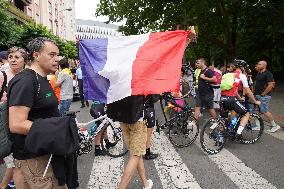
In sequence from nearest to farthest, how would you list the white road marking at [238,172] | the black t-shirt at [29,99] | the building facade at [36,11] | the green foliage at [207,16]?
the black t-shirt at [29,99] → the white road marking at [238,172] → the green foliage at [207,16] → the building facade at [36,11]

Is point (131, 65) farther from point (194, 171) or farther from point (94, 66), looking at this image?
point (194, 171)

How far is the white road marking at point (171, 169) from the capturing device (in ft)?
17.6

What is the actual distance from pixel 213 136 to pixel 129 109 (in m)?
3.34

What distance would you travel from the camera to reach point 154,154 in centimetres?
693

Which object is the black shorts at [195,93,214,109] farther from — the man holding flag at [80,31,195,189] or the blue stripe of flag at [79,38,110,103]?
the blue stripe of flag at [79,38,110,103]

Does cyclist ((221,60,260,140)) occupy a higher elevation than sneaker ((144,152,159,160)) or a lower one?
higher

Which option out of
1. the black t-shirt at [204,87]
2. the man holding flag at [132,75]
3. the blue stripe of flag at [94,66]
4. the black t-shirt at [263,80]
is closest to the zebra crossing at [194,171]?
the man holding flag at [132,75]

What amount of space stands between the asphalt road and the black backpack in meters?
1.31

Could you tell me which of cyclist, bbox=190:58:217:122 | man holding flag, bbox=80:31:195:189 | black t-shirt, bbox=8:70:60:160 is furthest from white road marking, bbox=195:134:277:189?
black t-shirt, bbox=8:70:60:160

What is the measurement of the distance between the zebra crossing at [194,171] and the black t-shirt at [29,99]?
8.84 feet

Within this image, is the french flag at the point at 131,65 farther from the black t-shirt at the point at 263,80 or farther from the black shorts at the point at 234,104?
the black t-shirt at the point at 263,80

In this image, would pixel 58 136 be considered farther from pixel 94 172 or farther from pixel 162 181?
pixel 94 172

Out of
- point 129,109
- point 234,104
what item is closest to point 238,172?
point 234,104

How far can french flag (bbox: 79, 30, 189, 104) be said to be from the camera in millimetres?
4316
